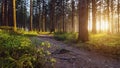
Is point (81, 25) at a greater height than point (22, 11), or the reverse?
point (22, 11)

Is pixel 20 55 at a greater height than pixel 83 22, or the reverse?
pixel 83 22

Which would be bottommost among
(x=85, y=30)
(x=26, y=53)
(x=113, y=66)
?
(x=113, y=66)

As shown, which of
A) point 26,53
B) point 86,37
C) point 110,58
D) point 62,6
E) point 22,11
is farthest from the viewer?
point 22,11

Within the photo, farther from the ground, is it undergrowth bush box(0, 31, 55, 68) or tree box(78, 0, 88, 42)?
tree box(78, 0, 88, 42)

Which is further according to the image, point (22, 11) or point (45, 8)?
point (22, 11)

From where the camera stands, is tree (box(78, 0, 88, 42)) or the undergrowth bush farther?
tree (box(78, 0, 88, 42))

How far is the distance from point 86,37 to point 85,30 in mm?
474

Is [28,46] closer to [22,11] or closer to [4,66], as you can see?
[4,66]

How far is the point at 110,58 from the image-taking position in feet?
30.9

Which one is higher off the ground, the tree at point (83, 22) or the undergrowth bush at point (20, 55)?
the tree at point (83, 22)

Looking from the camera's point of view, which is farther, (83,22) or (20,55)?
(83,22)

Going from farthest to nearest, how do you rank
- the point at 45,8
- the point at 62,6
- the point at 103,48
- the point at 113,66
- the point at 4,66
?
1. the point at 45,8
2. the point at 62,6
3. the point at 103,48
4. the point at 113,66
5. the point at 4,66

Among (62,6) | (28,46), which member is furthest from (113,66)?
(62,6)

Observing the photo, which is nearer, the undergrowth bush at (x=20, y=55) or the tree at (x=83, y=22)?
the undergrowth bush at (x=20, y=55)
